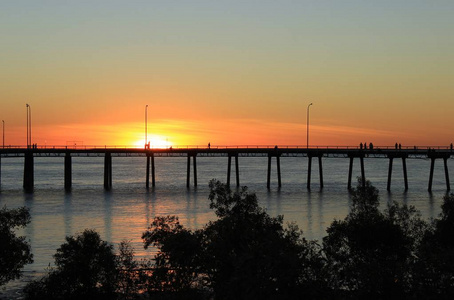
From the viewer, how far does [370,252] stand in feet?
101

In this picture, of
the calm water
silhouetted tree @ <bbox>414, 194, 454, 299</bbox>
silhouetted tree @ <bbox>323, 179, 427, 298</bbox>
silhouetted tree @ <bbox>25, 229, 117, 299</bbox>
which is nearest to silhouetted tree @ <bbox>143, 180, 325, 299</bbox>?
silhouetted tree @ <bbox>323, 179, 427, 298</bbox>

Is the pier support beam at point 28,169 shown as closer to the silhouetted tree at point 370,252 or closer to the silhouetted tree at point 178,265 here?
the silhouetted tree at point 370,252

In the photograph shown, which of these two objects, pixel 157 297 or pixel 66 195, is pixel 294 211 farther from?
pixel 157 297

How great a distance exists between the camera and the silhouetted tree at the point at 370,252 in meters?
25.4

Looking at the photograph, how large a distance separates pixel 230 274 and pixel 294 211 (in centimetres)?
4910

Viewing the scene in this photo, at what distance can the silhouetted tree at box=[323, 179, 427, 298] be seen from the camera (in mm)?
25438

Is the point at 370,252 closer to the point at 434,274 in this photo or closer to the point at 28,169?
the point at 434,274

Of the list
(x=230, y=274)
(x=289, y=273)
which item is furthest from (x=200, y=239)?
(x=289, y=273)

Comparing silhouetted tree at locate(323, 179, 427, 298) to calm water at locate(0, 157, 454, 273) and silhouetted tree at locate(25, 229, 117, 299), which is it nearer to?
silhouetted tree at locate(25, 229, 117, 299)

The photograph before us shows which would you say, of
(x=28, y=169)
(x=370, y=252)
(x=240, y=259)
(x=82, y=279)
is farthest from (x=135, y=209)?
(x=240, y=259)

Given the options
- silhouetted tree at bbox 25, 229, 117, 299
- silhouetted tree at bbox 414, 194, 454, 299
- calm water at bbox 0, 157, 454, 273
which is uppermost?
silhouetted tree at bbox 414, 194, 454, 299

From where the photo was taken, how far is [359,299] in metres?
25.0

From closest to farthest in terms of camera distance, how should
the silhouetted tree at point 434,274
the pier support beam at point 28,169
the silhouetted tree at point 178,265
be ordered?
1. the silhouetted tree at point 434,274
2. the silhouetted tree at point 178,265
3. the pier support beam at point 28,169

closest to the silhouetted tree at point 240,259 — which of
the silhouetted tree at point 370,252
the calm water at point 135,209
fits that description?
the silhouetted tree at point 370,252
